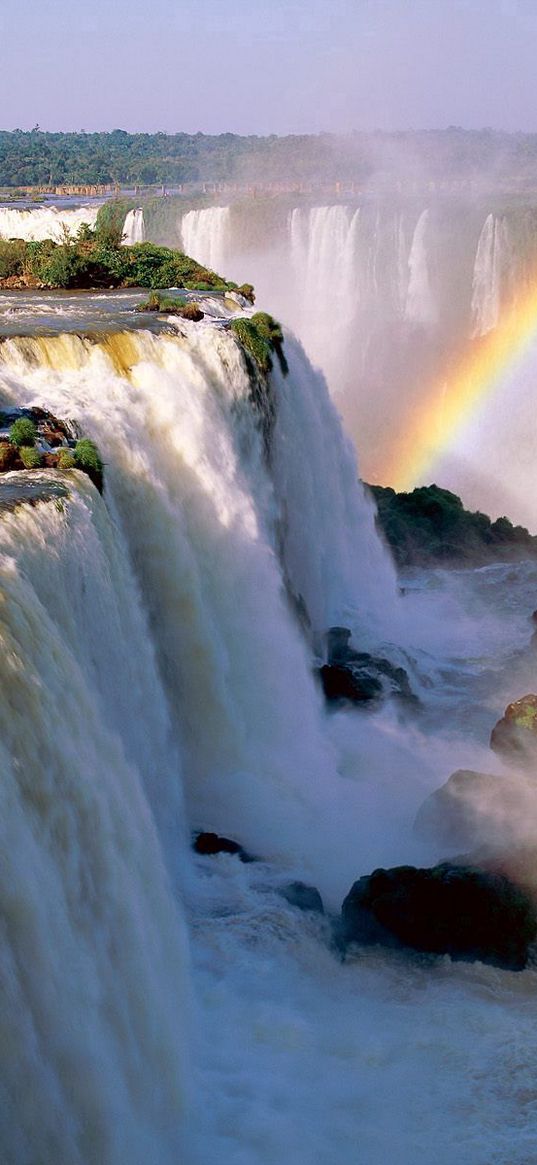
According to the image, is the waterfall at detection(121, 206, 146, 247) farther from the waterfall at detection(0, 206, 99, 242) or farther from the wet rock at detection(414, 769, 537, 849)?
the wet rock at detection(414, 769, 537, 849)

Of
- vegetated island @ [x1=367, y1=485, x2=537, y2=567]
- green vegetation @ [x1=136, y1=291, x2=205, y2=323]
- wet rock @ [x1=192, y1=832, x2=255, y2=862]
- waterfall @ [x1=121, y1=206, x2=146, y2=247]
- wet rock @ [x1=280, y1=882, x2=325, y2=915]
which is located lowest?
wet rock @ [x1=280, y1=882, x2=325, y2=915]

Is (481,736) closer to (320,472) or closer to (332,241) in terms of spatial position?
(320,472)

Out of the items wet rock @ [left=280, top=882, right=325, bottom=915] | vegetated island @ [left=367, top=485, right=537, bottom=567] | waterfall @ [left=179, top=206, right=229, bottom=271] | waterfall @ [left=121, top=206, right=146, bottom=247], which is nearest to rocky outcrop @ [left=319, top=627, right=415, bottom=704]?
wet rock @ [left=280, top=882, right=325, bottom=915]

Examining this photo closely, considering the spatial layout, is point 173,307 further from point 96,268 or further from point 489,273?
point 489,273

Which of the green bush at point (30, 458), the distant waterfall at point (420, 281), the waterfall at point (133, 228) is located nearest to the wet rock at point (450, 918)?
the green bush at point (30, 458)

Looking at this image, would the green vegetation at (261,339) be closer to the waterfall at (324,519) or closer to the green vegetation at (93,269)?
the waterfall at (324,519)
